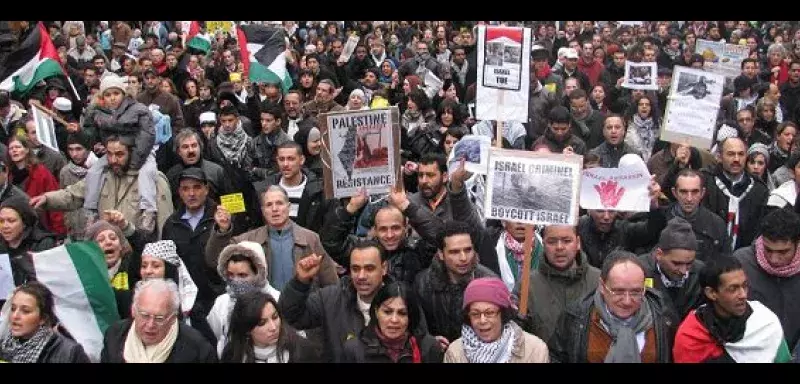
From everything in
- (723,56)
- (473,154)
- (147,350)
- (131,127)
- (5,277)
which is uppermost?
(723,56)

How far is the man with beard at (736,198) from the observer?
22.6ft

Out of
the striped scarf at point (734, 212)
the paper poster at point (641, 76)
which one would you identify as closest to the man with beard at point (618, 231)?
the striped scarf at point (734, 212)

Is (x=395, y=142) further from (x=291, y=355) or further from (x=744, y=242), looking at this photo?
Result: (x=744, y=242)

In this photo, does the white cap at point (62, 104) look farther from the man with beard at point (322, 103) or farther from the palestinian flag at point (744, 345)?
the palestinian flag at point (744, 345)

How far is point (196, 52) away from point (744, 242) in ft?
32.8

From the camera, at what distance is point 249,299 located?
14.3ft

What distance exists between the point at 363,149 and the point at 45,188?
2829mm

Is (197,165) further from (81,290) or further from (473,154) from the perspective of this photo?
(81,290)

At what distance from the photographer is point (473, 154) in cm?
729

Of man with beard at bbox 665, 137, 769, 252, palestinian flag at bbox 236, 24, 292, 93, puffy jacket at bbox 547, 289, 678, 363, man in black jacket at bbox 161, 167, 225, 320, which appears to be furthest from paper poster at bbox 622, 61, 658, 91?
puffy jacket at bbox 547, 289, 678, 363

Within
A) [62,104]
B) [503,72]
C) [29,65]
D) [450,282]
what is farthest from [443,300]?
[29,65]

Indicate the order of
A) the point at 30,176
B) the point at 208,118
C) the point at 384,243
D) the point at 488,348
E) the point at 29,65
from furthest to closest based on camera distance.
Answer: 1. the point at 29,65
2. the point at 208,118
3. the point at 30,176
4. the point at 384,243
5. the point at 488,348
